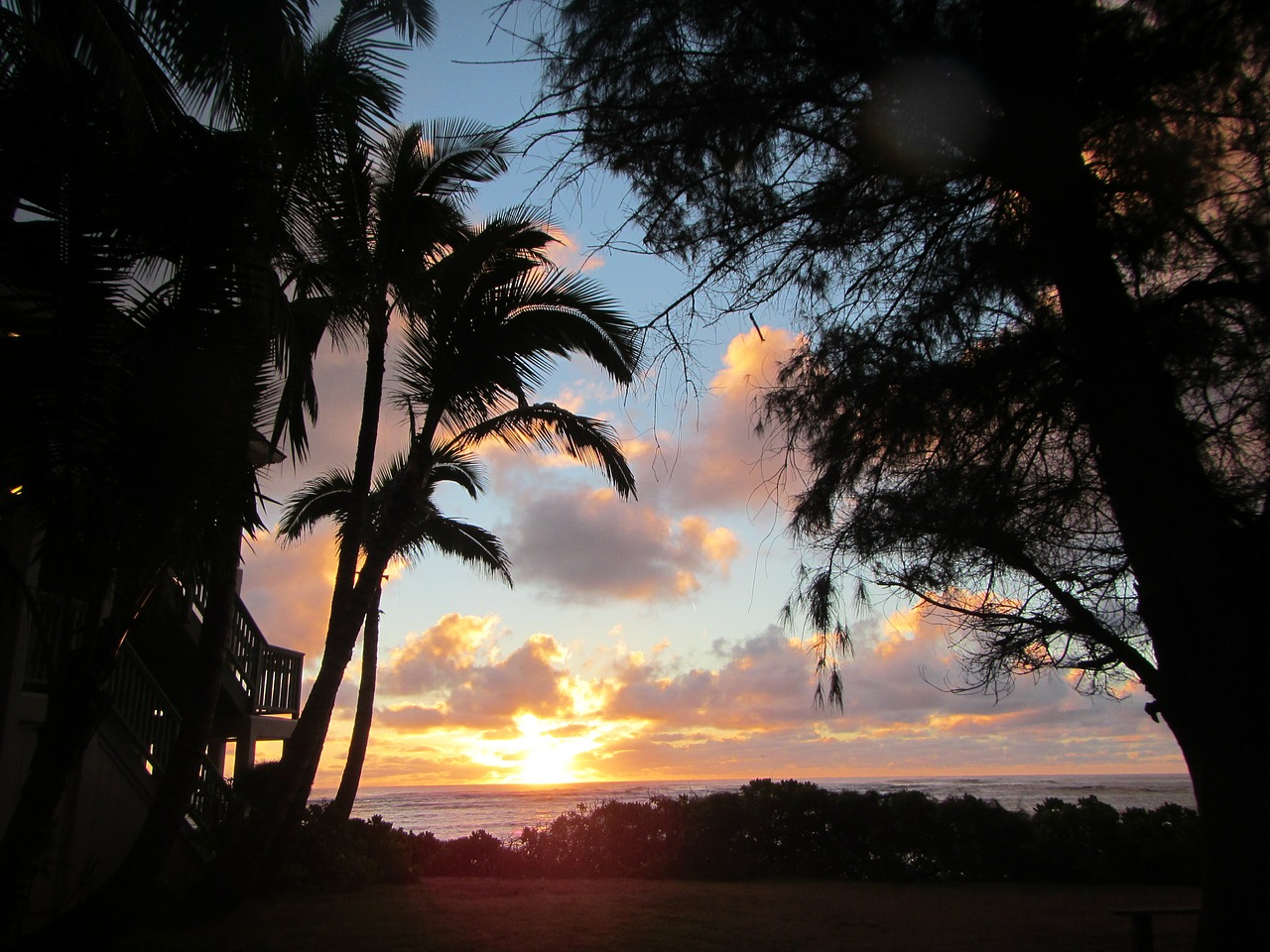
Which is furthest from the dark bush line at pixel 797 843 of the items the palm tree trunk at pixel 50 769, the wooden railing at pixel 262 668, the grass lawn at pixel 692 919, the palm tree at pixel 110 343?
the palm tree at pixel 110 343

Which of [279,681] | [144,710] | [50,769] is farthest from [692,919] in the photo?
[279,681]

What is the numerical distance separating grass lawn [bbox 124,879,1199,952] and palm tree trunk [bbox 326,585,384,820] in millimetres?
4813

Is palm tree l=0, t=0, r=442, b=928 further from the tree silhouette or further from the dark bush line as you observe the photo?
the dark bush line

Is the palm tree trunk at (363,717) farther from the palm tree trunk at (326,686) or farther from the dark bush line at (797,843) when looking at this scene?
the palm tree trunk at (326,686)

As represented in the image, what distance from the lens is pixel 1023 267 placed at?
5270 millimetres

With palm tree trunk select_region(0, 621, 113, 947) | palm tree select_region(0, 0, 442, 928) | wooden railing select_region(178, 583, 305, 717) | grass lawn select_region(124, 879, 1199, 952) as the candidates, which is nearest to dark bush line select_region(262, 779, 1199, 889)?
grass lawn select_region(124, 879, 1199, 952)

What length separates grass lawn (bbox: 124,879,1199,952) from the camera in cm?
806

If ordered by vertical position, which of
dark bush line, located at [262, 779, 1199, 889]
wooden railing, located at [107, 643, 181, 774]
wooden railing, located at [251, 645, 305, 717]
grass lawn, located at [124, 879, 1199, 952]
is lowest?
grass lawn, located at [124, 879, 1199, 952]

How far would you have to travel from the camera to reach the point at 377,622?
19.1 m

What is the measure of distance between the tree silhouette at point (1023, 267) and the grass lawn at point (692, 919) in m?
4.16

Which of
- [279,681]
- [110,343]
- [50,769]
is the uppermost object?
[110,343]

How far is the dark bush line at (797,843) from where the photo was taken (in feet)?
38.9

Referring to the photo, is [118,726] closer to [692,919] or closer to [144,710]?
[144,710]

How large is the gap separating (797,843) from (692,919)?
4.21m
